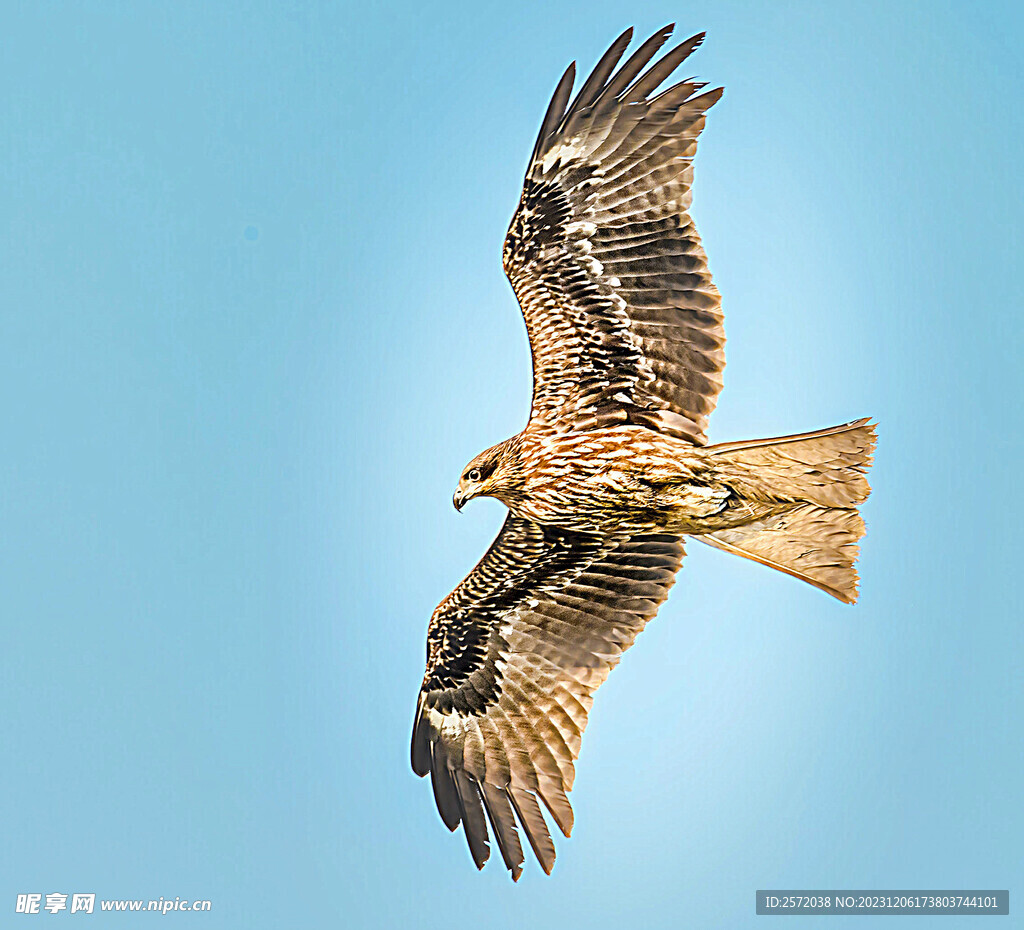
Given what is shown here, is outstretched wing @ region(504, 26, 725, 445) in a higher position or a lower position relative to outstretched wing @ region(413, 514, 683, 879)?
higher

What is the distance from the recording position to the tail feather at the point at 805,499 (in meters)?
7.24

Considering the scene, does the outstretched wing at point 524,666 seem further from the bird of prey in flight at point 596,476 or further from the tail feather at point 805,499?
the tail feather at point 805,499

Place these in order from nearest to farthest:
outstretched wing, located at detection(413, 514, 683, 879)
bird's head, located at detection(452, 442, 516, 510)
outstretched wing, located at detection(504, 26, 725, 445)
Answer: outstretched wing, located at detection(504, 26, 725, 445) < bird's head, located at detection(452, 442, 516, 510) < outstretched wing, located at detection(413, 514, 683, 879)

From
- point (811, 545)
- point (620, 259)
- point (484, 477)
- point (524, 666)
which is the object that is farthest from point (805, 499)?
point (524, 666)

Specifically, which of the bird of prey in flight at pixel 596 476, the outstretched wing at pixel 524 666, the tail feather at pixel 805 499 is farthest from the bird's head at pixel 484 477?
the tail feather at pixel 805 499

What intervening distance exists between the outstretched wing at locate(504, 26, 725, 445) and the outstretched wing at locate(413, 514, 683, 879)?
110 centimetres

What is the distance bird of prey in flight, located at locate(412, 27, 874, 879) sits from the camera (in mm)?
7484

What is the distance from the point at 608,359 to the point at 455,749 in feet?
9.78

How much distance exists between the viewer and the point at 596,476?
26.2 ft

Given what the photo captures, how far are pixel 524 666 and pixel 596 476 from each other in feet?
5.78

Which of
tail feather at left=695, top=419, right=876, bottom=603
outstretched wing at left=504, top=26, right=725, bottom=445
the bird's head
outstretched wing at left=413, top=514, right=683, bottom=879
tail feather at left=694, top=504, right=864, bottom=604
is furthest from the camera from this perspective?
outstretched wing at left=413, top=514, right=683, bottom=879

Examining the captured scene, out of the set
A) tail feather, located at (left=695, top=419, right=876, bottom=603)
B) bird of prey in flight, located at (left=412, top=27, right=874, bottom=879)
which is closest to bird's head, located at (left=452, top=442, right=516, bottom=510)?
bird of prey in flight, located at (left=412, top=27, right=874, bottom=879)

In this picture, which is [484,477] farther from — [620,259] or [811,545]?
[811,545]

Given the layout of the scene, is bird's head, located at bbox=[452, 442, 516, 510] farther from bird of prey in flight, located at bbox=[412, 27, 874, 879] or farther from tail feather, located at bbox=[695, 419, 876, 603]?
tail feather, located at bbox=[695, 419, 876, 603]
